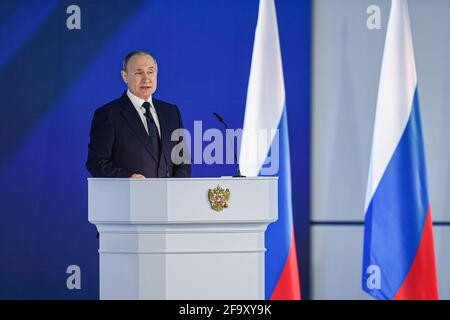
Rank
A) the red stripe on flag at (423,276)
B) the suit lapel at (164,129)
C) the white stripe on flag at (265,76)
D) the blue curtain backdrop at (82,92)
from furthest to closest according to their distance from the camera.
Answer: the blue curtain backdrop at (82,92) < the white stripe on flag at (265,76) < the red stripe on flag at (423,276) < the suit lapel at (164,129)

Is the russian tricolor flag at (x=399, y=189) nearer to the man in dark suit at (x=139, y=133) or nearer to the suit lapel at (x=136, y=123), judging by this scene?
the man in dark suit at (x=139, y=133)

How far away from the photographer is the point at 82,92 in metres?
5.79

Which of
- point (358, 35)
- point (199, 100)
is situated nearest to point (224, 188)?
point (199, 100)

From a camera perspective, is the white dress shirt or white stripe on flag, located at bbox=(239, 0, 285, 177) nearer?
the white dress shirt

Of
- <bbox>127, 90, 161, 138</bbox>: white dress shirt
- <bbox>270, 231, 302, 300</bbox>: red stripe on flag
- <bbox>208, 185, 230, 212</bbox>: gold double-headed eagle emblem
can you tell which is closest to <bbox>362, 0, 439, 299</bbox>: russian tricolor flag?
<bbox>270, 231, 302, 300</bbox>: red stripe on flag

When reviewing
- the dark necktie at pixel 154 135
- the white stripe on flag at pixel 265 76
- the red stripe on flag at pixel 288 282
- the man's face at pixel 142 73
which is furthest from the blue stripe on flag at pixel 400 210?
the man's face at pixel 142 73

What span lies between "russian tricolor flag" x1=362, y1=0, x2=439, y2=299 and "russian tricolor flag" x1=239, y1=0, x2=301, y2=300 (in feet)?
1.73

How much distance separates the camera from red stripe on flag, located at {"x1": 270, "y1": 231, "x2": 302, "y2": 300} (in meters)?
5.47

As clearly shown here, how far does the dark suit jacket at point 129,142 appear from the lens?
168 inches

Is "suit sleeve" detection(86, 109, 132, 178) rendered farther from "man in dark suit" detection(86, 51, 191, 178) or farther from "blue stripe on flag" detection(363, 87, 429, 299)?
"blue stripe on flag" detection(363, 87, 429, 299)

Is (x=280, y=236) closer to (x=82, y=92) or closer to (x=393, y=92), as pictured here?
(x=393, y=92)

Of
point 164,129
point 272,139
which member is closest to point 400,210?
point 272,139

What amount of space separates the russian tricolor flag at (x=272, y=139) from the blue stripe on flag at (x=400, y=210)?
56cm
